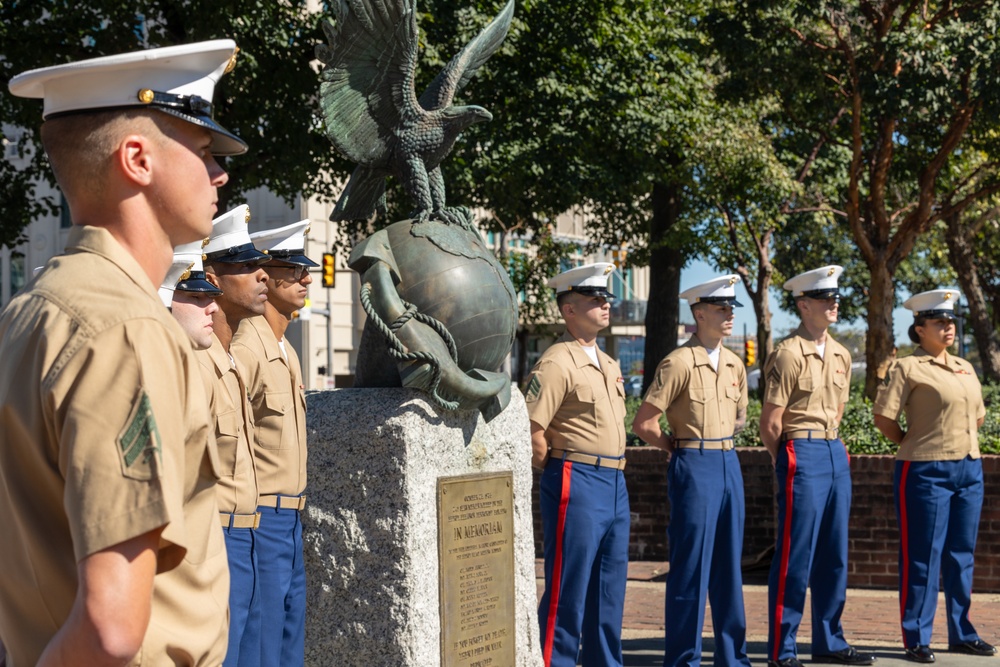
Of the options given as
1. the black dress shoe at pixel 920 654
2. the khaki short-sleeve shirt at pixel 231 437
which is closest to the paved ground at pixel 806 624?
the black dress shoe at pixel 920 654

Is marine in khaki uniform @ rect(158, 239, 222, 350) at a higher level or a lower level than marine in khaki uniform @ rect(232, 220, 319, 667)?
higher

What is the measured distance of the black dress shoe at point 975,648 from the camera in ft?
26.0

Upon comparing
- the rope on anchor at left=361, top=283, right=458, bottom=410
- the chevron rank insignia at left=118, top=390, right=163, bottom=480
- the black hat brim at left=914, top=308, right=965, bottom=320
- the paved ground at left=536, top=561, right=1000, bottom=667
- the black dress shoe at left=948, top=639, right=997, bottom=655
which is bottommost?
the paved ground at left=536, top=561, right=1000, bottom=667

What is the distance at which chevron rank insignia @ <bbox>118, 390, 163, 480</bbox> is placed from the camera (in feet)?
6.20

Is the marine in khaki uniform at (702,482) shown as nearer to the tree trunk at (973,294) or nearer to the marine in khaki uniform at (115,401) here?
the marine in khaki uniform at (115,401)

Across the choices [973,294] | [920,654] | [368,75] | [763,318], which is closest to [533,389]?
[368,75]

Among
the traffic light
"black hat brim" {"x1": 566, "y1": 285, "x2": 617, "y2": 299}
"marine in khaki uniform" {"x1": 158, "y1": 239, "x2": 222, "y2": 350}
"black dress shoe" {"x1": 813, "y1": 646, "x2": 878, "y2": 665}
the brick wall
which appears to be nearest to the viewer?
"marine in khaki uniform" {"x1": 158, "y1": 239, "x2": 222, "y2": 350}

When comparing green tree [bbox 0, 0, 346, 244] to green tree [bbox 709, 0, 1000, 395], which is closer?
green tree [bbox 709, 0, 1000, 395]

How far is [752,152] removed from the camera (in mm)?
19344

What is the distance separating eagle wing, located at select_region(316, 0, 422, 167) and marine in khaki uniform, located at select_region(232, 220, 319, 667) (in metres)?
0.60

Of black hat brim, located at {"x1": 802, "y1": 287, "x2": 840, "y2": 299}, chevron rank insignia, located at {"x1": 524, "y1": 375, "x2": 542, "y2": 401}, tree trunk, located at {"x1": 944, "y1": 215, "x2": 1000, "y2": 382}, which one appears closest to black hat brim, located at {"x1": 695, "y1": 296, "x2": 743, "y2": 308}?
black hat brim, located at {"x1": 802, "y1": 287, "x2": 840, "y2": 299}

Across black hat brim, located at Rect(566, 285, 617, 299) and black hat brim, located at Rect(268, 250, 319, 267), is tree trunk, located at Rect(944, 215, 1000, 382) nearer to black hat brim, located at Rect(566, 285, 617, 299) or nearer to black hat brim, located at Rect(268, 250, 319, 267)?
black hat brim, located at Rect(566, 285, 617, 299)

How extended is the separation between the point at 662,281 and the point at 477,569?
53.0ft

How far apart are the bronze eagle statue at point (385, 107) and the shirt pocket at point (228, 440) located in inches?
52.2
